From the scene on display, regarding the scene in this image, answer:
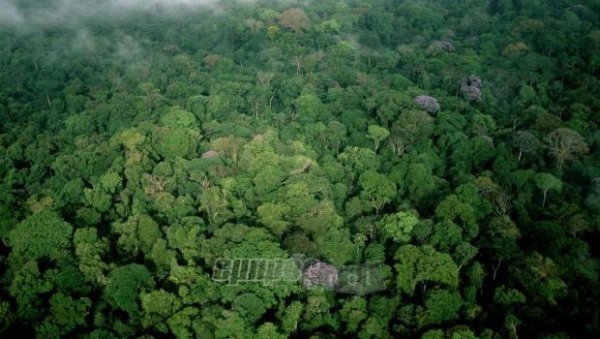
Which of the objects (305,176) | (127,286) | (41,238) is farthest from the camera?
(305,176)

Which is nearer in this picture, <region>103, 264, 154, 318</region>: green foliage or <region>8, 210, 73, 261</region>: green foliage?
<region>103, 264, 154, 318</region>: green foliage

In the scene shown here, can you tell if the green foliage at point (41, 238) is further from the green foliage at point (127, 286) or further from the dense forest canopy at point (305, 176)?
the green foliage at point (127, 286)

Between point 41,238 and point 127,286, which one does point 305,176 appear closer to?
point 127,286

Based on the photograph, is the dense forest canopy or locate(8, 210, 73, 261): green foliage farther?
locate(8, 210, 73, 261): green foliage

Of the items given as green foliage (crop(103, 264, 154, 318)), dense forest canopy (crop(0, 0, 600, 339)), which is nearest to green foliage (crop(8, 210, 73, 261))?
dense forest canopy (crop(0, 0, 600, 339))

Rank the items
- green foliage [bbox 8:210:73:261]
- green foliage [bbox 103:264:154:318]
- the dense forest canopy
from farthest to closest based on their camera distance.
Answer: green foliage [bbox 8:210:73:261] < green foliage [bbox 103:264:154:318] < the dense forest canopy

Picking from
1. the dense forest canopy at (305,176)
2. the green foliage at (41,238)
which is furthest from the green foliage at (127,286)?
the green foliage at (41,238)

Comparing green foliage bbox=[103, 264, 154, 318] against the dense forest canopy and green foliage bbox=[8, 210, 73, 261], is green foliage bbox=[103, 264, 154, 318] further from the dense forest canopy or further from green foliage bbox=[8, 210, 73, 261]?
green foliage bbox=[8, 210, 73, 261]

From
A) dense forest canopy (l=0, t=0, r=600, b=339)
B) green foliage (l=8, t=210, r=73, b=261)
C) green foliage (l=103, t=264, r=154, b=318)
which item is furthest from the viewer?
green foliage (l=8, t=210, r=73, b=261)

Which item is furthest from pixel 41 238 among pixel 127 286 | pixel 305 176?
pixel 305 176
